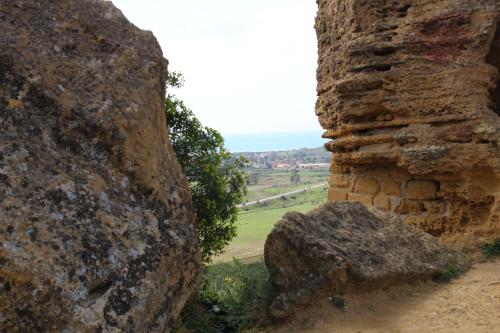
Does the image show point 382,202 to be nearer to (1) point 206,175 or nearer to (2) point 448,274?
(2) point 448,274

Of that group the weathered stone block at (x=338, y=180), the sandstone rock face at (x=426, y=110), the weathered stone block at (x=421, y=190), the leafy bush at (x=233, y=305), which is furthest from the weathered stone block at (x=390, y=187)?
the leafy bush at (x=233, y=305)

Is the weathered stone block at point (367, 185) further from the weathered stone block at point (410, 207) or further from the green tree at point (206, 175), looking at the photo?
the green tree at point (206, 175)

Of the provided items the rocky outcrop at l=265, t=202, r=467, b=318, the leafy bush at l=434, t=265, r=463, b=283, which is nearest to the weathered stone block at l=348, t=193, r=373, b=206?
the rocky outcrop at l=265, t=202, r=467, b=318

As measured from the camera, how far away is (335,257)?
15.1ft

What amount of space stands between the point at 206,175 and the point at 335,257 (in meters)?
1.97

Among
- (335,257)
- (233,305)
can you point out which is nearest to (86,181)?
(233,305)

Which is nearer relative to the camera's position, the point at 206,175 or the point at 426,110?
the point at 206,175

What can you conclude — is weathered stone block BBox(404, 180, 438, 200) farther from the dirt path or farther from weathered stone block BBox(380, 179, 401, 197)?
the dirt path

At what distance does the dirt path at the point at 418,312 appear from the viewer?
4168 millimetres

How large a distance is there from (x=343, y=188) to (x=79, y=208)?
5.96 metres

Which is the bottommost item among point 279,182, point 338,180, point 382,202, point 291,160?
point 279,182

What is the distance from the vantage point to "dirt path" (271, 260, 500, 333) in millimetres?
4168

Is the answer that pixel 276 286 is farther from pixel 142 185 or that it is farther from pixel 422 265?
pixel 142 185

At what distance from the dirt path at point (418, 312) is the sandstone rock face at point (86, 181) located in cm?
163
